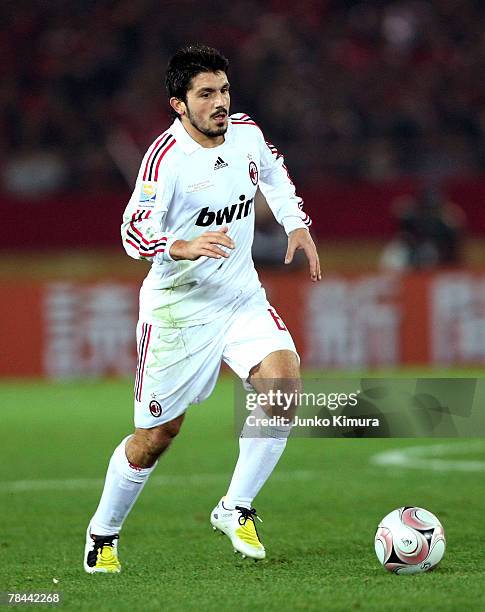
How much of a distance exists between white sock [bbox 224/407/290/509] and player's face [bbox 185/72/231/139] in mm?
1264

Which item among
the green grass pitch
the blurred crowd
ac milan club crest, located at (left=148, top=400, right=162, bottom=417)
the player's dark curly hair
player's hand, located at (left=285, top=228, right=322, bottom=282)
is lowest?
the green grass pitch

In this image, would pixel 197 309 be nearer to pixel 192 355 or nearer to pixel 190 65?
pixel 192 355

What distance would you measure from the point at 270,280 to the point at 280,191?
374 inches

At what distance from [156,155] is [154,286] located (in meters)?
0.61

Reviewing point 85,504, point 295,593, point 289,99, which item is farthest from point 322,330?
point 295,593

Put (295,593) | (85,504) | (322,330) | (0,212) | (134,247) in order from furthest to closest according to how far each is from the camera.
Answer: (0,212), (322,330), (85,504), (134,247), (295,593)

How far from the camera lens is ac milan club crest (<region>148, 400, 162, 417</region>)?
5781 mm

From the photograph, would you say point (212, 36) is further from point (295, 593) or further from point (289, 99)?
point (295, 593)

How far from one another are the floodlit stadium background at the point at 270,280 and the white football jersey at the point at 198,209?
1139 millimetres

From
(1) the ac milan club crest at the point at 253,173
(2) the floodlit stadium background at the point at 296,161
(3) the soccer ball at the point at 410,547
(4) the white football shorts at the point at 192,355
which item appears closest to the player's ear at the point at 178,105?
(1) the ac milan club crest at the point at 253,173

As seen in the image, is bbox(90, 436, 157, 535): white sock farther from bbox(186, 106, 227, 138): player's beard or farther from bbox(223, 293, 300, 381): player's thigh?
bbox(186, 106, 227, 138): player's beard

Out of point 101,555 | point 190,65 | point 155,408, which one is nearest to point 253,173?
point 190,65

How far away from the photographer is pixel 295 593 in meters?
4.90

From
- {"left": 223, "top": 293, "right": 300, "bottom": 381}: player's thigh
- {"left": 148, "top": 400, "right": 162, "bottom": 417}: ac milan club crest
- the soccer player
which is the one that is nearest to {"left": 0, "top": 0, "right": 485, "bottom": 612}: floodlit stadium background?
the soccer player
